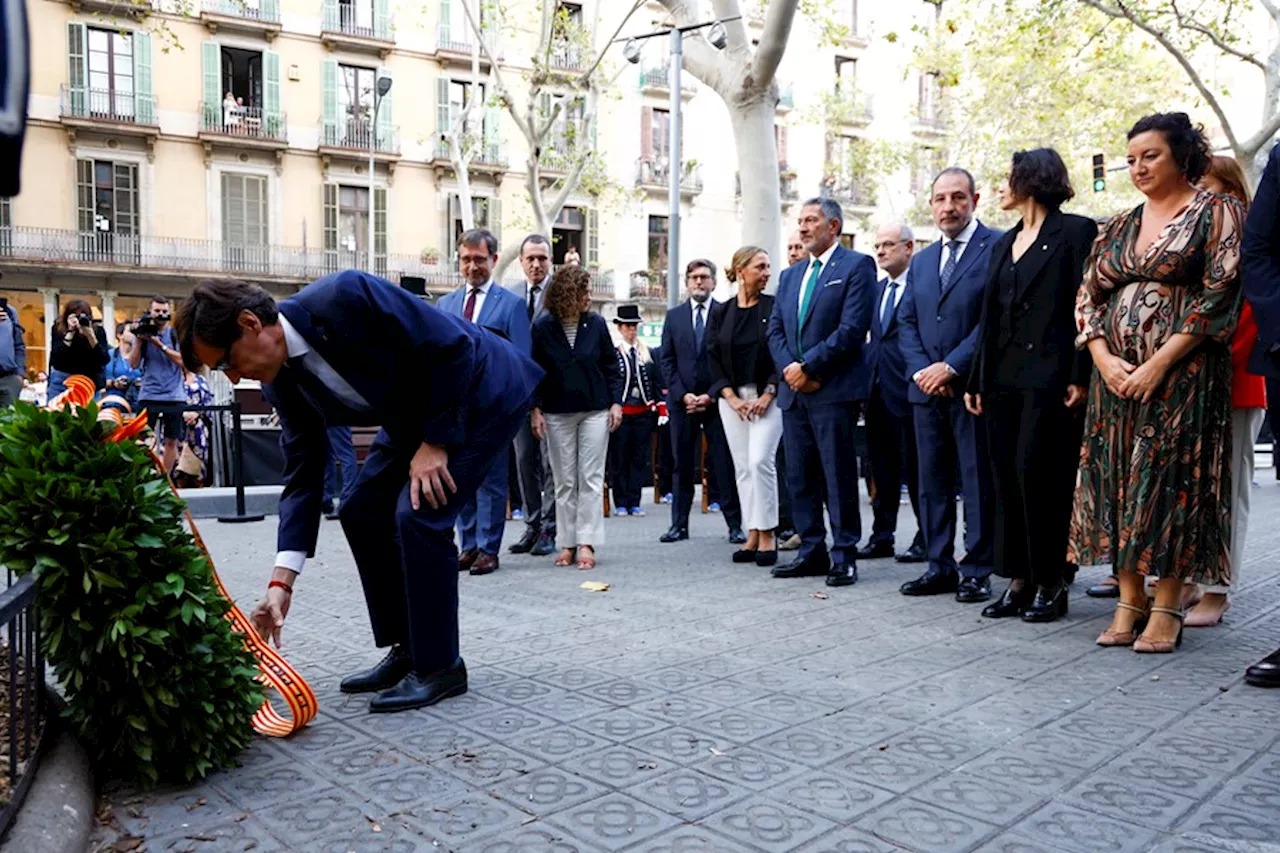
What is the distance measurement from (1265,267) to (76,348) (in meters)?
9.56

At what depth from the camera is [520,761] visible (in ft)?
11.0

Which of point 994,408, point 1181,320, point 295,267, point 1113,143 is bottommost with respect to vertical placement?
point 994,408

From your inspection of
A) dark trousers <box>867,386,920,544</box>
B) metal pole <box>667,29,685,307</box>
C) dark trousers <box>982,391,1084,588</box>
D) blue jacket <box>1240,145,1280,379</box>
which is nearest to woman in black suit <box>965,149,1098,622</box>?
dark trousers <box>982,391,1084,588</box>

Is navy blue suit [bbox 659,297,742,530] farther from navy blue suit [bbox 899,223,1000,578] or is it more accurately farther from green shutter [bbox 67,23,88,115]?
green shutter [bbox 67,23,88,115]

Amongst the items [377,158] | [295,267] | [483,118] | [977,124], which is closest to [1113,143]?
[977,124]

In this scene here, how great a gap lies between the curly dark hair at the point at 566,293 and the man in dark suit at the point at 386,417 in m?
3.04

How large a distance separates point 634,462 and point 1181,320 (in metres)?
7.82

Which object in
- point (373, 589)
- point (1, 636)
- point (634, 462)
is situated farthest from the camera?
point (634, 462)

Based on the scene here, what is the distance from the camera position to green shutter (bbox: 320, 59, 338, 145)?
34938 millimetres

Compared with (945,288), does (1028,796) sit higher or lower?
lower

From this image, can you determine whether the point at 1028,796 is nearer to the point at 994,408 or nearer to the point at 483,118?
the point at 994,408

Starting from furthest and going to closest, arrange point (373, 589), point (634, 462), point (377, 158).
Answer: point (377, 158) < point (634, 462) < point (373, 589)

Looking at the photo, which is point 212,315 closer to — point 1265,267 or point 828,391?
point 1265,267

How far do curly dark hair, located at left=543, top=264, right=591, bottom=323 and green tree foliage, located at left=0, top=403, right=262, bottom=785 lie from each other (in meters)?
4.32
